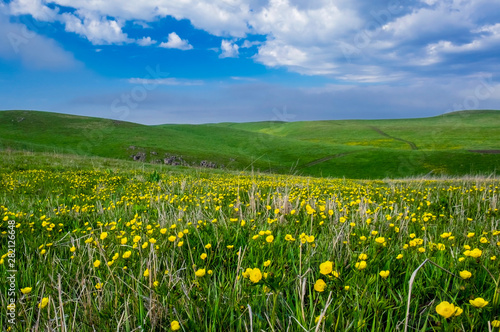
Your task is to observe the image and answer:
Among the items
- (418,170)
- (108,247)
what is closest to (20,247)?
(108,247)

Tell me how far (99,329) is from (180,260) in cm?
108

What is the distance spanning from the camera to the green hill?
212 ft

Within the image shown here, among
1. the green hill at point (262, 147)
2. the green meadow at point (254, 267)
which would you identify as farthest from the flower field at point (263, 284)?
the green hill at point (262, 147)

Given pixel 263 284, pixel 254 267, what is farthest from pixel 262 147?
pixel 263 284

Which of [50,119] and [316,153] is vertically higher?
[50,119]

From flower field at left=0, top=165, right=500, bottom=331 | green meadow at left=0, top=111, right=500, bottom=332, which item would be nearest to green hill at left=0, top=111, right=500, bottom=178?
green meadow at left=0, top=111, right=500, bottom=332

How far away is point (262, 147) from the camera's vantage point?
9312cm

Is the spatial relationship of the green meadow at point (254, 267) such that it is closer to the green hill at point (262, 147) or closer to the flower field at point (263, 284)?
the flower field at point (263, 284)

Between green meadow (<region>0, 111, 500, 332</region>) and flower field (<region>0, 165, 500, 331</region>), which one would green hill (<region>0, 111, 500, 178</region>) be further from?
flower field (<region>0, 165, 500, 331</region>)

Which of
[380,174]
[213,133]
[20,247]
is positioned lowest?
[380,174]

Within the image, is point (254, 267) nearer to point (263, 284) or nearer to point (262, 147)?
point (263, 284)

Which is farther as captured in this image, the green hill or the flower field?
the green hill

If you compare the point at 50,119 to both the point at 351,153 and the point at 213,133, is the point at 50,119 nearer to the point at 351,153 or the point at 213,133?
the point at 213,133

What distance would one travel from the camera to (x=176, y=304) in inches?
75.5
